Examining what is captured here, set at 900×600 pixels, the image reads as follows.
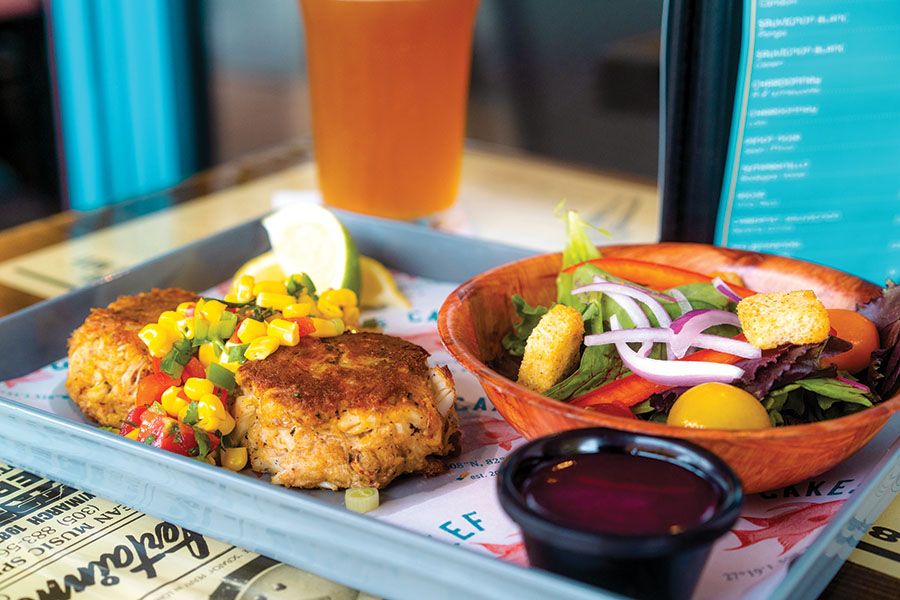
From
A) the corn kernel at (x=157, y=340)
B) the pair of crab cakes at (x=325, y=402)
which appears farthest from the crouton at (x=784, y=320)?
the corn kernel at (x=157, y=340)

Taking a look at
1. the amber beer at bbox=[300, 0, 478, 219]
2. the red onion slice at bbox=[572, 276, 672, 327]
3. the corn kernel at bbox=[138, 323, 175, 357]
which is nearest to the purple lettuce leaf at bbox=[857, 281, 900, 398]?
the red onion slice at bbox=[572, 276, 672, 327]

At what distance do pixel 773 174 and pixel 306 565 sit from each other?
127 centimetres

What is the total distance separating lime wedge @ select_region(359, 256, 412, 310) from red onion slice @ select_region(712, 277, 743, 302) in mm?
712

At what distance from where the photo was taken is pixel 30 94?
16.7 feet

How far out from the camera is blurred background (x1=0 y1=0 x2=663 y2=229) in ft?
14.8

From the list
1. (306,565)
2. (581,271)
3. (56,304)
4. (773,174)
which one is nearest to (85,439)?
(306,565)

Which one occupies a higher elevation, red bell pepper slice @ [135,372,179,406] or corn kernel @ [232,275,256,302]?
corn kernel @ [232,275,256,302]

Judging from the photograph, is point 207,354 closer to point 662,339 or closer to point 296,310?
point 296,310

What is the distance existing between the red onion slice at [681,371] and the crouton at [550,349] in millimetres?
94

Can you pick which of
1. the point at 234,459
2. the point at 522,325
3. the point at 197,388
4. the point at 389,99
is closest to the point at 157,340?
the point at 197,388

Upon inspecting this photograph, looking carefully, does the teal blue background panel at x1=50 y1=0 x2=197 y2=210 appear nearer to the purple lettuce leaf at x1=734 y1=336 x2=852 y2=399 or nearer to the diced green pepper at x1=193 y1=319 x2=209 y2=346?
the diced green pepper at x1=193 y1=319 x2=209 y2=346

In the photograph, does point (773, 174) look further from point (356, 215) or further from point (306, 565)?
point (306, 565)

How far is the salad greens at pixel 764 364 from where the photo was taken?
128 centimetres

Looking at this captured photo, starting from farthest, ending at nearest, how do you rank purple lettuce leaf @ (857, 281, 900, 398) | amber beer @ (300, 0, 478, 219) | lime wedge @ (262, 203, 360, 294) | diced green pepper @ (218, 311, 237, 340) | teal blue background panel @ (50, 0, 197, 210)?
1. teal blue background panel @ (50, 0, 197, 210)
2. amber beer @ (300, 0, 478, 219)
3. lime wedge @ (262, 203, 360, 294)
4. diced green pepper @ (218, 311, 237, 340)
5. purple lettuce leaf @ (857, 281, 900, 398)
